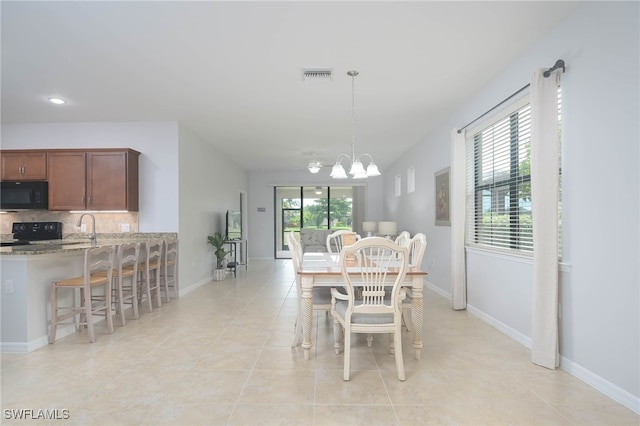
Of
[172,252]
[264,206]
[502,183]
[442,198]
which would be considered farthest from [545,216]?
[264,206]

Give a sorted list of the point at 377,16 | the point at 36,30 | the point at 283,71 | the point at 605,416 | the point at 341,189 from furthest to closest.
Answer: the point at 341,189
the point at 283,71
the point at 36,30
the point at 377,16
the point at 605,416

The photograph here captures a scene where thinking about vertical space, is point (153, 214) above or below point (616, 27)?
below

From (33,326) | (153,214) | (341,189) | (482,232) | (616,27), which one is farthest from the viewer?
(341,189)

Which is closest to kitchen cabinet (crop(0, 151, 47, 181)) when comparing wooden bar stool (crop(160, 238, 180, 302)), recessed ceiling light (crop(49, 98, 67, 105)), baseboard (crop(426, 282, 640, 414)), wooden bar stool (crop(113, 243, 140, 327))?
recessed ceiling light (crop(49, 98, 67, 105))

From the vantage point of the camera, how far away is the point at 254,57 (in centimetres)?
323

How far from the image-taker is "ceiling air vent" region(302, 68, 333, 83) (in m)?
3.49

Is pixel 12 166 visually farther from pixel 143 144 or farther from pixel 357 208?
pixel 357 208

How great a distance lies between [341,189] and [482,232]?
6.93 metres

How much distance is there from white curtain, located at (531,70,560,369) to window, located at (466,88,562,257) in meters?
0.08

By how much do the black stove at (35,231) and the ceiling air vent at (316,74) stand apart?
4.50 metres

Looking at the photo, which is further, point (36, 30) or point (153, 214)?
point (153, 214)

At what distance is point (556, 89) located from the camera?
107 inches

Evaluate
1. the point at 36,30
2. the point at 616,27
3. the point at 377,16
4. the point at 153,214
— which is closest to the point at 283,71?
the point at 377,16

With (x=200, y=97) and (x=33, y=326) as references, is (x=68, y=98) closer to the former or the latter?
(x=200, y=97)
